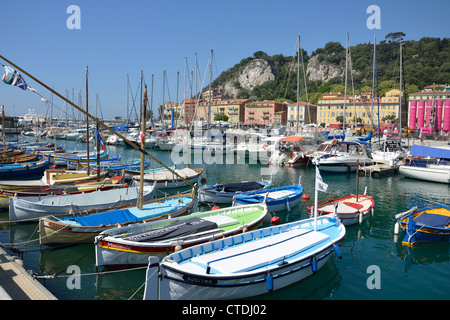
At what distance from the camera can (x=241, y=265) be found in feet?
35.4

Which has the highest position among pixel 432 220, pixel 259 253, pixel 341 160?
pixel 341 160

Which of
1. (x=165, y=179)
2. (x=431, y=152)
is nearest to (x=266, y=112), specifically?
(x=431, y=152)

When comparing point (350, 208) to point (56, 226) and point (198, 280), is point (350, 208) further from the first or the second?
point (56, 226)

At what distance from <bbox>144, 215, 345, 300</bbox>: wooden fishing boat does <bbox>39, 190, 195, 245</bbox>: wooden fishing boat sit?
482cm

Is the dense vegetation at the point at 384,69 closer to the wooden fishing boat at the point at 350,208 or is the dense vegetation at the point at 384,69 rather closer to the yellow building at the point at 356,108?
the yellow building at the point at 356,108

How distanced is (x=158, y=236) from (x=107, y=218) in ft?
14.4

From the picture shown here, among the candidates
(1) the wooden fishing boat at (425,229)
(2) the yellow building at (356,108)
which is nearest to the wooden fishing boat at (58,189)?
(1) the wooden fishing boat at (425,229)

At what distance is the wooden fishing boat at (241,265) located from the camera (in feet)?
31.7

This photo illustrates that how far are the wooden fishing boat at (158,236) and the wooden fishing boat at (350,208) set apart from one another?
5.75 m

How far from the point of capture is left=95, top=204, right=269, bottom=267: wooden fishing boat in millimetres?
12193

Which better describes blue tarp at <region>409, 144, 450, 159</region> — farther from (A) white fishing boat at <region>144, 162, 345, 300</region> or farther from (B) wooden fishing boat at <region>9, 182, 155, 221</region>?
(B) wooden fishing boat at <region>9, 182, 155, 221</region>

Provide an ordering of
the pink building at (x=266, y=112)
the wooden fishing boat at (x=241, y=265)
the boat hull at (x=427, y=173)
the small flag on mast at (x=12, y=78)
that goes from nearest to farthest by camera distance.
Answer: the wooden fishing boat at (x=241, y=265) < the small flag on mast at (x=12, y=78) < the boat hull at (x=427, y=173) < the pink building at (x=266, y=112)

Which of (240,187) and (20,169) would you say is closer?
(240,187)

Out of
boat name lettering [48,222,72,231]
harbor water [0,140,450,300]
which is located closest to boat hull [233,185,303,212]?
harbor water [0,140,450,300]
